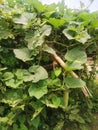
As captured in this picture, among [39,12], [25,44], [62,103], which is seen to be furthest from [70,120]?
[39,12]

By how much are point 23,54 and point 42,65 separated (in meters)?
0.16

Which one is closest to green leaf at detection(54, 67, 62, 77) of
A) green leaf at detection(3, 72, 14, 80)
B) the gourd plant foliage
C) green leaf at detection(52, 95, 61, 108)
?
the gourd plant foliage

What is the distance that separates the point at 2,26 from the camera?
1.42m

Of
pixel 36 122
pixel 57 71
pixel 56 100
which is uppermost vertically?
pixel 57 71

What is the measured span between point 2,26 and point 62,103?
0.49 m

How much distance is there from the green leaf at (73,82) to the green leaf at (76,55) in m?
0.09

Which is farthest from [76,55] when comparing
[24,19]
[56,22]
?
[24,19]

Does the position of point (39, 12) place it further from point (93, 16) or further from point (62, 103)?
point (62, 103)

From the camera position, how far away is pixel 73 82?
1331 mm

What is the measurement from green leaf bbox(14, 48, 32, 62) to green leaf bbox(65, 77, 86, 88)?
211mm

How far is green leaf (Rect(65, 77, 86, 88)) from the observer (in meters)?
1.31

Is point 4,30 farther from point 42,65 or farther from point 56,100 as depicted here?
point 56,100

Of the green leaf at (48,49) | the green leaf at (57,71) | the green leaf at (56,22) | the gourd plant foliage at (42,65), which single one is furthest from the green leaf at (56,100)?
the green leaf at (56,22)

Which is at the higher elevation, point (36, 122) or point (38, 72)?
point (38, 72)
